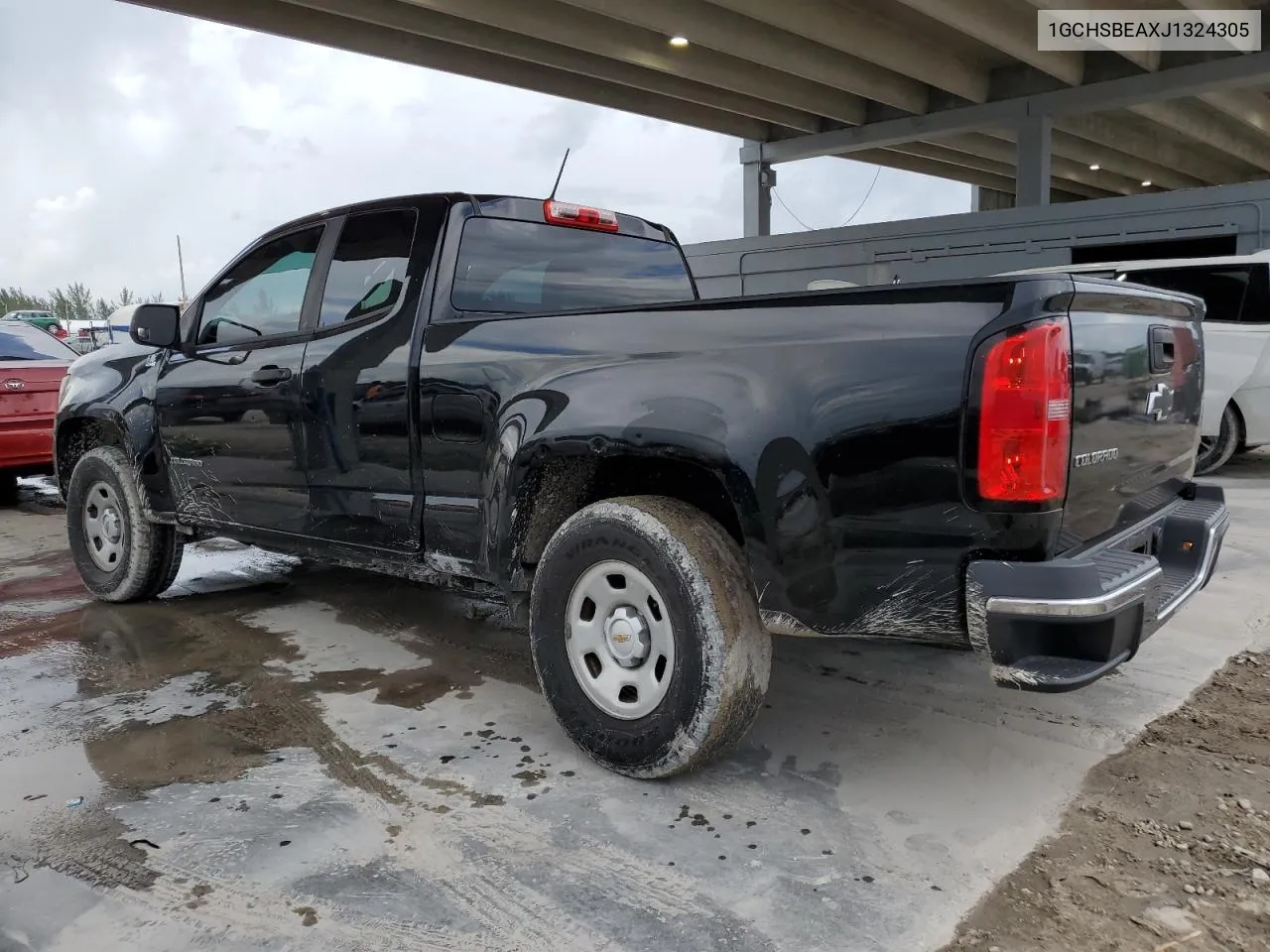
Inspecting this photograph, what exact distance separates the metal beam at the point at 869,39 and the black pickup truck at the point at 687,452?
38.1ft

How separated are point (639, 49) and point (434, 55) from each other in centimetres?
372

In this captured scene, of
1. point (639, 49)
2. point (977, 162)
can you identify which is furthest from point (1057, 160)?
point (639, 49)

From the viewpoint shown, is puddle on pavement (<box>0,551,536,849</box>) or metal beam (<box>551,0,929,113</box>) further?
metal beam (<box>551,0,929,113</box>)

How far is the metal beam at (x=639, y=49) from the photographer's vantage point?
1421 centimetres

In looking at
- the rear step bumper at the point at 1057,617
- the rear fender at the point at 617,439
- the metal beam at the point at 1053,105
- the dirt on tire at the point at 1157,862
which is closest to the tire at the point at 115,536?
the rear fender at the point at 617,439

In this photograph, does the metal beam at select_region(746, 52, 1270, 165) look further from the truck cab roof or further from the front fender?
the front fender

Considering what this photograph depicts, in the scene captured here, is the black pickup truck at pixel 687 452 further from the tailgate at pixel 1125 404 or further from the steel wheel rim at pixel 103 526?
the steel wheel rim at pixel 103 526

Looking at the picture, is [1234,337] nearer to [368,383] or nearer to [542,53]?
[368,383]

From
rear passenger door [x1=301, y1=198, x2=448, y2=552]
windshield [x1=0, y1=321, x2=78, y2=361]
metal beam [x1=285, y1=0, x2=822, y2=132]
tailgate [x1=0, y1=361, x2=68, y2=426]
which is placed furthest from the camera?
metal beam [x1=285, y1=0, x2=822, y2=132]

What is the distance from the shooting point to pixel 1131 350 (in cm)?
255

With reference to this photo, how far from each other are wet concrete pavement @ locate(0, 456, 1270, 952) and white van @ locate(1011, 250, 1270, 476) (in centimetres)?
456

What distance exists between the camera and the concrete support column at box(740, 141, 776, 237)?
79.4ft

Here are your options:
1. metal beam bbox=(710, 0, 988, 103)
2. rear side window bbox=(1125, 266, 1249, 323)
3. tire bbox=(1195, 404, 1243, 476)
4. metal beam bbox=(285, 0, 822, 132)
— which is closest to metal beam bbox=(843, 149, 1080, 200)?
metal beam bbox=(285, 0, 822, 132)

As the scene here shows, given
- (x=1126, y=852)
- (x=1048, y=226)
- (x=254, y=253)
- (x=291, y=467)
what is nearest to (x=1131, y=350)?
(x=1126, y=852)
